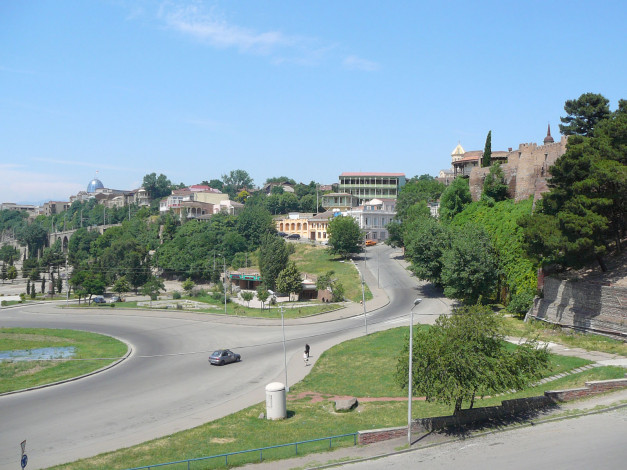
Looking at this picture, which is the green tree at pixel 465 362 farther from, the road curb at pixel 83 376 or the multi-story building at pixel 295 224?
the multi-story building at pixel 295 224

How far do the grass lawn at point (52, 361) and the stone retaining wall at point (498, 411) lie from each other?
22655mm

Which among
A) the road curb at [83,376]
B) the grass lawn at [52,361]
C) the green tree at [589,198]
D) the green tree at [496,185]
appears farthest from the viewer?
the green tree at [496,185]

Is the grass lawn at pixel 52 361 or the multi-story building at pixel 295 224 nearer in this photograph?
the grass lawn at pixel 52 361

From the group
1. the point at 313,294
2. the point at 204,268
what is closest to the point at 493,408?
the point at 313,294

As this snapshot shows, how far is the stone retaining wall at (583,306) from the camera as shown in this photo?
3534 cm

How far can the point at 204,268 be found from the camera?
99.2 metres

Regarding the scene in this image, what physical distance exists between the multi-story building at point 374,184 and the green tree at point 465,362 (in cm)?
11601

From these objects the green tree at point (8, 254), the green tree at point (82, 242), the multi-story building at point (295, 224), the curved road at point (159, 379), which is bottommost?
the curved road at point (159, 379)

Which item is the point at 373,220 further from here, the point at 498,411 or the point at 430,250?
the point at 498,411

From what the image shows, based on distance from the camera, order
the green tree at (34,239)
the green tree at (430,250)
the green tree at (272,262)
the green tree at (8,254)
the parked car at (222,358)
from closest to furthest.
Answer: the parked car at (222,358)
the green tree at (430,250)
the green tree at (272,262)
the green tree at (8,254)
the green tree at (34,239)

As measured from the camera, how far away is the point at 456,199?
64.3m

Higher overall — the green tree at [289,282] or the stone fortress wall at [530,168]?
the stone fortress wall at [530,168]

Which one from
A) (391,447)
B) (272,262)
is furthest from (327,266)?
(391,447)

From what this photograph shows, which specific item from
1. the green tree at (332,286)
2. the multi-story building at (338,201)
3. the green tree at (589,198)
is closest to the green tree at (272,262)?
the green tree at (332,286)
